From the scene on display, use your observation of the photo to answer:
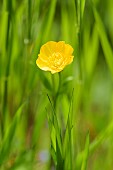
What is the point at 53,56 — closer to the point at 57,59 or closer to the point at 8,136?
the point at 57,59

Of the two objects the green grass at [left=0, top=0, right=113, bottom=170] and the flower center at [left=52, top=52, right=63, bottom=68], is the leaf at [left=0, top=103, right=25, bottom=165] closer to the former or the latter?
the green grass at [left=0, top=0, right=113, bottom=170]

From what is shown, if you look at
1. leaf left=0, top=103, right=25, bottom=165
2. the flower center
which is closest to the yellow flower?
the flower center

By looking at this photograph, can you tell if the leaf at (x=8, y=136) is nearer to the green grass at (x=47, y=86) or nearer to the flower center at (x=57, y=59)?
the green grass at (x=47, y=86)

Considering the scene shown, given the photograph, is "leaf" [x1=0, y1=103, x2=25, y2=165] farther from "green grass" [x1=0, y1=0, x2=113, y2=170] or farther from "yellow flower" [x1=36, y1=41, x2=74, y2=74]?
"yellow flower" [x1=36, y1=41, x2=74, y2=74]

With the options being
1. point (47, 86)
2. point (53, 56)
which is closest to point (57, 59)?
point (53, 56)

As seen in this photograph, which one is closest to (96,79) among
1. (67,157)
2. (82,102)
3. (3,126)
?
(82,102)

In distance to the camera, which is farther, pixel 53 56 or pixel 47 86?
pixel 47 86

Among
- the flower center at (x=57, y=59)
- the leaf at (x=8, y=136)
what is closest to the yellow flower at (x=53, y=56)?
the flower center at (x=57, y=59)

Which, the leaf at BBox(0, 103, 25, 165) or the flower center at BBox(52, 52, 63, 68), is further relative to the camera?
the leaf at BBox(0, 103, 25, 165)

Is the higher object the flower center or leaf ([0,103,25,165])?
the flower center
